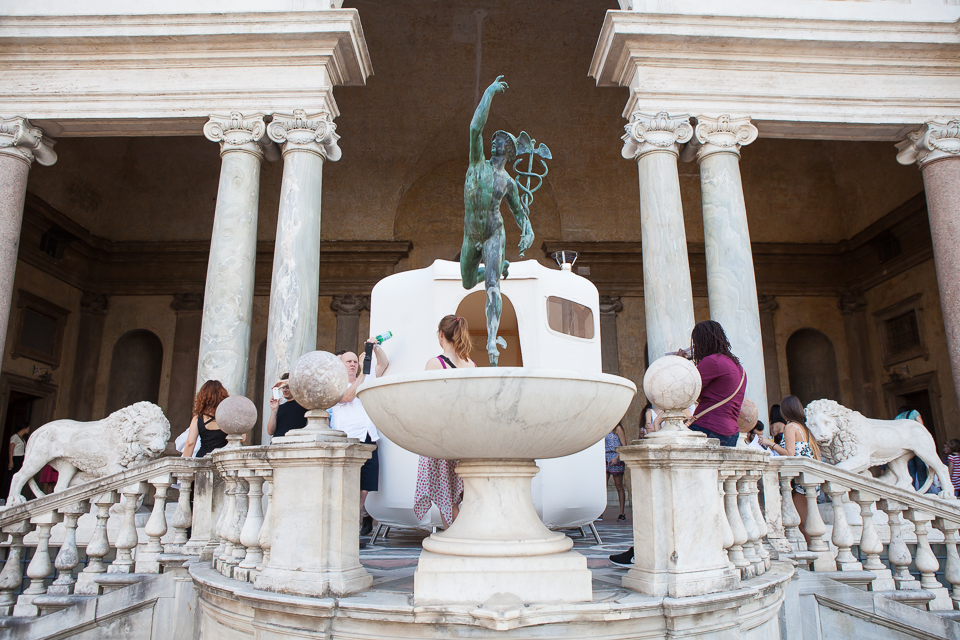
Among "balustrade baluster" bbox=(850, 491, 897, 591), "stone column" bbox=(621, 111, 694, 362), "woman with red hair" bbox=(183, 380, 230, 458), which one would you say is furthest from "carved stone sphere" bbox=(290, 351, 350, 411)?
"stone column" bbox=(621, 111, 694, 362)

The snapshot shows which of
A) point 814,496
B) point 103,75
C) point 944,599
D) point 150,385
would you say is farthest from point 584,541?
point 150,385

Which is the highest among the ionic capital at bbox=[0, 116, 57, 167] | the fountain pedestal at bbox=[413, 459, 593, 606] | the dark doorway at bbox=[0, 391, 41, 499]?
the ionic capital at bbox=[0, 116, 57, 167]

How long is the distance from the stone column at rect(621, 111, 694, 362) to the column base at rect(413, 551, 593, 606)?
5.53 metres

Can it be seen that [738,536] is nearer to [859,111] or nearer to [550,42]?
[859,111]

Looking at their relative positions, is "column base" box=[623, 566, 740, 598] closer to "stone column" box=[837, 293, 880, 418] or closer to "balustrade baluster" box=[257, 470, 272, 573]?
"balustrade baluster" box=[257, 470, 272, 573]

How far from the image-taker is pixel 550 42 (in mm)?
15492

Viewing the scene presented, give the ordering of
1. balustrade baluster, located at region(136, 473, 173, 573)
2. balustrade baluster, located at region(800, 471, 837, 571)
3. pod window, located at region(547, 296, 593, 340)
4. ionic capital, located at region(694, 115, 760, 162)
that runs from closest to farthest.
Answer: balustrade baluster, located at region(136, 473, 173, 573) < balustrade baluster, located at region(800, 471, 837, 571) < pod window, located at region(547, 296, 593, 340) < ionic capital, located at region(694, 115, 760, 162)

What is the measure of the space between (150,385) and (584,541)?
40.0 ft

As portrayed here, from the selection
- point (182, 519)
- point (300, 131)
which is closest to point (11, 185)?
point (300, 131)

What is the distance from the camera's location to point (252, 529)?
3.85 meters

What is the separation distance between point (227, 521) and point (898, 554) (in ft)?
16.0

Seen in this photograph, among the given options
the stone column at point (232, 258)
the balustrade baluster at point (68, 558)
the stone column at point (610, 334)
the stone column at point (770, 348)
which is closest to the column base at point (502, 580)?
the balustrade baluster at point (68, 558)

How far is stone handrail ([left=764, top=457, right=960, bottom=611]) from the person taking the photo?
5051 millimetres

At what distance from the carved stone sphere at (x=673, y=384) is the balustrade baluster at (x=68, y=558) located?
443cm
